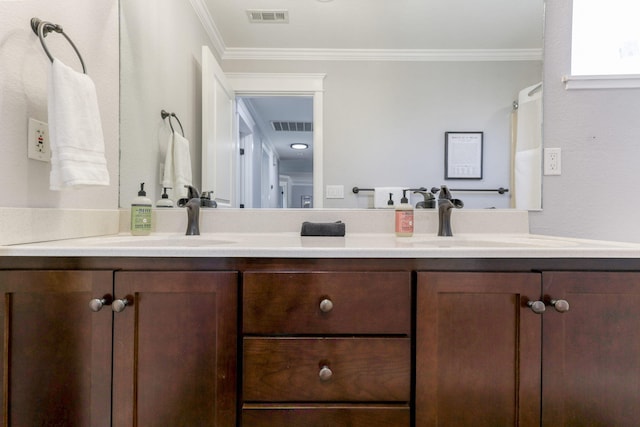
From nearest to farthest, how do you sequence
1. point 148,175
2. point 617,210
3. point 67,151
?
point 67,151 < point 617,210 < point 148,175

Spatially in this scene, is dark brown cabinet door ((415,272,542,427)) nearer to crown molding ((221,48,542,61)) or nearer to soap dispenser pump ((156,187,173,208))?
crown molding ((221,48,542,61))

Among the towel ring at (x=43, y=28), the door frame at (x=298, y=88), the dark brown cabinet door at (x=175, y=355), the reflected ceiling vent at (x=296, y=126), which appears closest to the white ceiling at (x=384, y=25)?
the door frame at (x=298, y=88)

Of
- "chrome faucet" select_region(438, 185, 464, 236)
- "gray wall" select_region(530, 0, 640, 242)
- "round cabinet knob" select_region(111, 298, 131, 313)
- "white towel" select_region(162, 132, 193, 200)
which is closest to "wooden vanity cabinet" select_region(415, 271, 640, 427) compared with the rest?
"chrome faucet" select_region(438, 185, 464, 236)

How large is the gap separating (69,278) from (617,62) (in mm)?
2207

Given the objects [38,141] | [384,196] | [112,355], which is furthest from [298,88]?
[112,355]

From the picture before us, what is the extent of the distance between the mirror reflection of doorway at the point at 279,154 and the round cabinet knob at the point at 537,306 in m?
0.92

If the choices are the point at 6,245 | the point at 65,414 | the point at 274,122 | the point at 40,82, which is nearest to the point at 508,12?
the point at 274,122

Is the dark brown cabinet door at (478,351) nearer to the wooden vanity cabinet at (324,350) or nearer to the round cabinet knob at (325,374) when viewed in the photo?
the wooden vanity cabinet at (324,350)

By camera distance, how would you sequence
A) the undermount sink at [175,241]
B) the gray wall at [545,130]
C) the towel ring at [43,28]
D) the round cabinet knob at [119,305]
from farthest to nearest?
the gray wall at [545,130] < the undermount sink at [175,241] < the towel ring at [43,28] < the round cabinet knob at [119,305]

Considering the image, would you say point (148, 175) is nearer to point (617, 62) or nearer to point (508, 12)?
point (508, 12)

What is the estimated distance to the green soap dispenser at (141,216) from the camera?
4.28 ft

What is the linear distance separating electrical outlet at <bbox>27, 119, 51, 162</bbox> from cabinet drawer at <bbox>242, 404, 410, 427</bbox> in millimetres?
998

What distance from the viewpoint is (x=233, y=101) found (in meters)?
1.46

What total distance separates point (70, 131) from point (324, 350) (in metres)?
0.99
